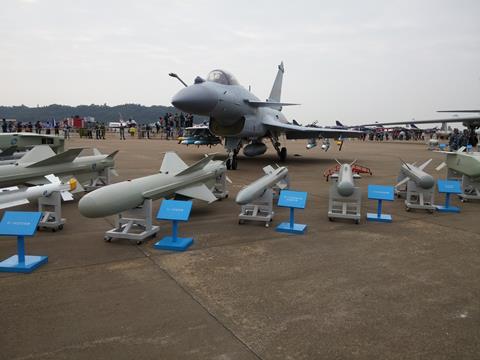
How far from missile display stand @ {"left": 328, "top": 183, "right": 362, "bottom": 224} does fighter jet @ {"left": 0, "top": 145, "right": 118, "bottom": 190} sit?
552 centimetres

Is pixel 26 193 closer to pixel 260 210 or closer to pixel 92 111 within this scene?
pixel 260 210

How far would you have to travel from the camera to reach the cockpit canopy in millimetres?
13000

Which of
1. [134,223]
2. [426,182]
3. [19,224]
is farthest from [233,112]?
[19,224]

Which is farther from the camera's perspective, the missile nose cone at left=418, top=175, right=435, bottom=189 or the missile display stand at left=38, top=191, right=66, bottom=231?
the missile nose cone at left=418, top=175, right=435, bottom=189

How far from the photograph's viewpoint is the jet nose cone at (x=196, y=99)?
1135 cm

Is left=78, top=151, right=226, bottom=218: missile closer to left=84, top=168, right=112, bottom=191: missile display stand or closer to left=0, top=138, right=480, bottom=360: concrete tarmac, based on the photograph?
left=0, top=138, right=480, bottom=360: concrete tarmac

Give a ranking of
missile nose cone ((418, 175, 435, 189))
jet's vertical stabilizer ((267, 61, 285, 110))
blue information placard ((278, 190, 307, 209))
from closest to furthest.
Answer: blue information placard ((278, 190, 307, 209)) → missile nose cone ((418, 175, 435, 189)) → jet's vertical stabilizer ((267, 61, 285, 110))

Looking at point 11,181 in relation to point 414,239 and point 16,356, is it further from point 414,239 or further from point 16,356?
point 414,239

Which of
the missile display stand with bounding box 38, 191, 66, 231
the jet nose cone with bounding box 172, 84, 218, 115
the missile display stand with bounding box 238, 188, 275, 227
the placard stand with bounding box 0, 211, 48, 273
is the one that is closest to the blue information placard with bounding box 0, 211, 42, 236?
the placard stand with bounding box 0, 211, 48, 273

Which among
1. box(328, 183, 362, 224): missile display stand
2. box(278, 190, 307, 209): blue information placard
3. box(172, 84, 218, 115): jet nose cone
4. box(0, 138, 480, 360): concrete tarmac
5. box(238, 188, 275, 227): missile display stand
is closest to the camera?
box(0, 138, 480, 360): concrete tarmac

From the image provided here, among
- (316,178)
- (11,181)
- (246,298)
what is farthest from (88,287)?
(316,178)

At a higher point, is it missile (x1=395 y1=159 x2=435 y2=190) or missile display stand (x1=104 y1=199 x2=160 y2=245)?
missile (x1=395 y1=159 x2=435 y2=190)

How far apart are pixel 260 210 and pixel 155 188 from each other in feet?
7.07

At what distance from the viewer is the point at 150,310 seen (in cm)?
352
